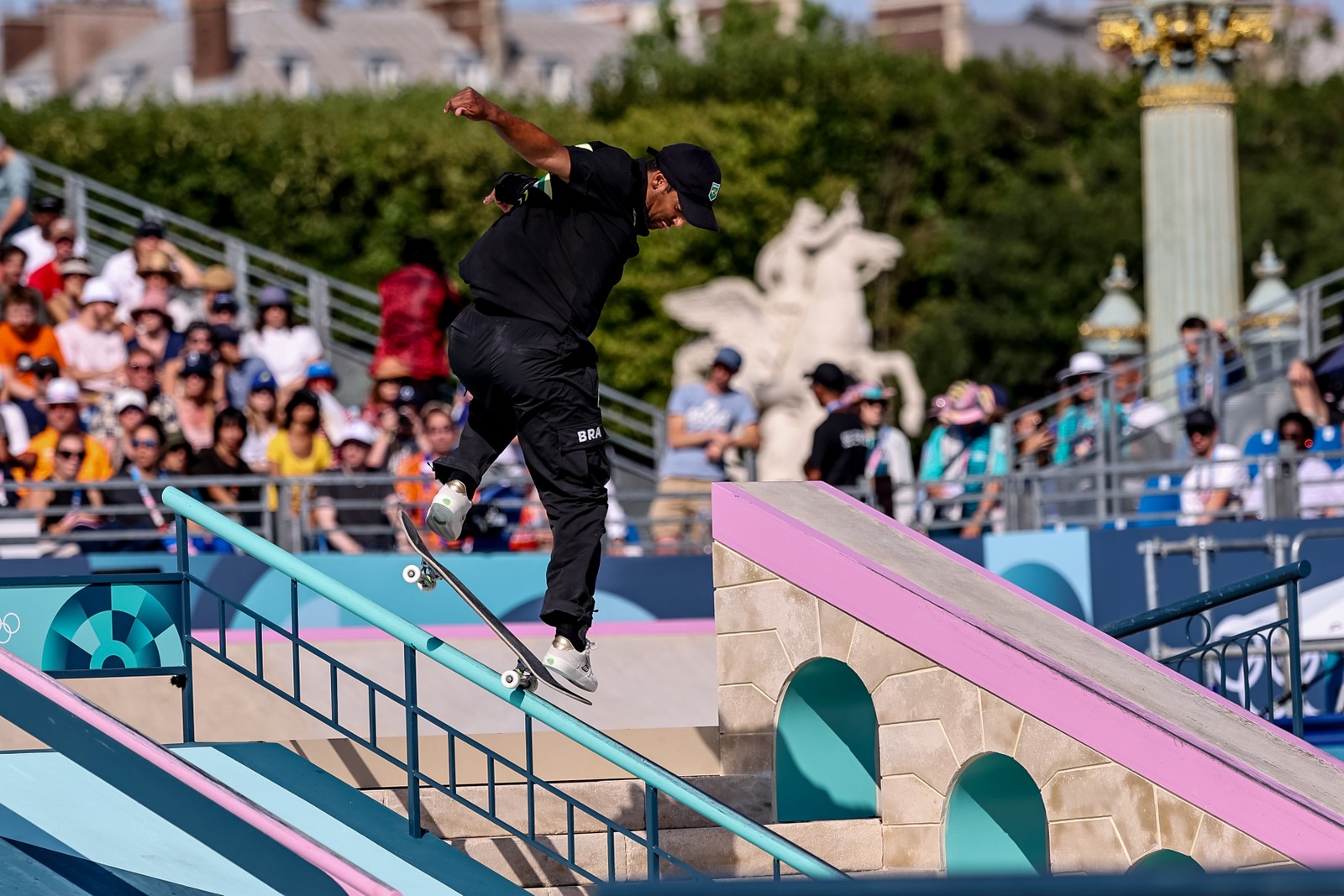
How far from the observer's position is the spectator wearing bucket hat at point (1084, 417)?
47.6 feet

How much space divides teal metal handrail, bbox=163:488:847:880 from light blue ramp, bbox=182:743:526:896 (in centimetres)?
49

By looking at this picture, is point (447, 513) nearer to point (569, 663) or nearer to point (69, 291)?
point (569, 663)

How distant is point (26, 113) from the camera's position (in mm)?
32875

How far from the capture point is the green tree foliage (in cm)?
3581

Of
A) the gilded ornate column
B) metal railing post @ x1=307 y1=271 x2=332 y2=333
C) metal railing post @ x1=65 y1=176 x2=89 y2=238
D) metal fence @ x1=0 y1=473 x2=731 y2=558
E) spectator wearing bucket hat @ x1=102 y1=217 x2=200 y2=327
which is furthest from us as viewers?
the gilded ornate column

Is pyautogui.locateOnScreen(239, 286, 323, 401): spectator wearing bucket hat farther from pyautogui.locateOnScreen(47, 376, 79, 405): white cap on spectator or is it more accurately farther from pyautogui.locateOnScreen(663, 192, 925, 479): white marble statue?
pyautogui.locateOnScreen(663, 192, 925, 479): white marble statue

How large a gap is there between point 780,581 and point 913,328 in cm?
3728

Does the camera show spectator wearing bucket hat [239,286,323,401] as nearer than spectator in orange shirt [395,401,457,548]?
No

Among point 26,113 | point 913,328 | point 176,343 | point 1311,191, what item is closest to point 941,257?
point 913,328

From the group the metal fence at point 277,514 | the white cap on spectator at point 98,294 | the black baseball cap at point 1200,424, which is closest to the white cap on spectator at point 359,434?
the metal fence at point 277,514

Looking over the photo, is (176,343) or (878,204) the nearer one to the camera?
(176,343)

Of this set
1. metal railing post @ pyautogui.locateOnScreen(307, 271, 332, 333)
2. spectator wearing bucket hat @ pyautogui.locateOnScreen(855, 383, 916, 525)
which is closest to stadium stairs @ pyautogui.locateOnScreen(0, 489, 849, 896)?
spectator wearing bucket hat @ pyautogui.locateOnScreen(855, 383, 916, 525)

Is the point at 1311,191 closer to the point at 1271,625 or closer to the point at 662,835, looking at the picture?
the point at 1271,625

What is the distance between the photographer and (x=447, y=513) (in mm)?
6352
